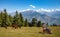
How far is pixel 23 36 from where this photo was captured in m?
22.5

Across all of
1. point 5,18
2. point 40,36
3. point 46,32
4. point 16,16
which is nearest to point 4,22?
point 5,18

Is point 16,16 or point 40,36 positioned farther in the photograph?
point 16,16

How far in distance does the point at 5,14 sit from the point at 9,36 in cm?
2486

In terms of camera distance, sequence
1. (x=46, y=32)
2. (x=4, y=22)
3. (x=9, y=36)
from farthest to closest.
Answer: (x=4, y=22) < (x=46, y=32) < (x=9, y=36)

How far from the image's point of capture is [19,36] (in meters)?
22.5

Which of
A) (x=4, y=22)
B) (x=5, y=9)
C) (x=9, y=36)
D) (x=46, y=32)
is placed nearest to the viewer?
(x=9, y=36)

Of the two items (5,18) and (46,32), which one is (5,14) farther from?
(46,32)

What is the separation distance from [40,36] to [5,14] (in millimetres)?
25736

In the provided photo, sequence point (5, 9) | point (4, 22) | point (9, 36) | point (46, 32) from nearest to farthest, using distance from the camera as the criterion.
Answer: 1. point (9, 36)
2. point (46, 32)
3. point (4, 22)
4. point (5, 9)

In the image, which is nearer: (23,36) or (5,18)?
(23,36)

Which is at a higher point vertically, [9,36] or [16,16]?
[16,16]

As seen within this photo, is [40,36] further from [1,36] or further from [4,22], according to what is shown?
[4,22]

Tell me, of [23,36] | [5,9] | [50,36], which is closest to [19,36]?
[23,36]

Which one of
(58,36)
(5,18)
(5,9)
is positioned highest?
(5,9)
